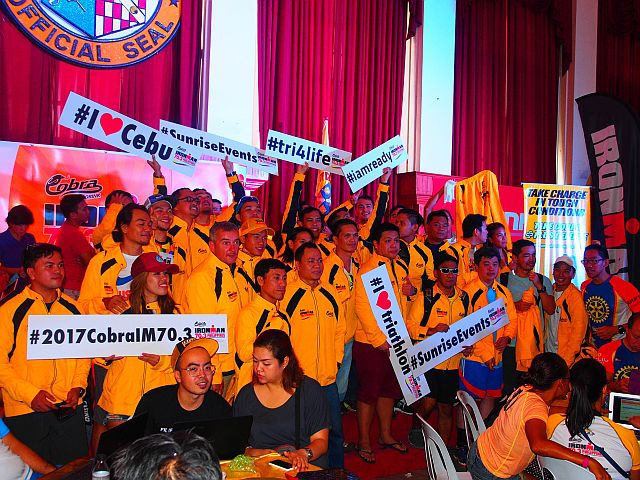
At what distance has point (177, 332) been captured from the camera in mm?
3648

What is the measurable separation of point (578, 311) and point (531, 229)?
3.17 metres

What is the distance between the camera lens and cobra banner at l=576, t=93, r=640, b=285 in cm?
786

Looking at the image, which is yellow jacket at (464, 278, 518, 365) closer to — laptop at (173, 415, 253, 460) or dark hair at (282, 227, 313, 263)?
dark hair at (282, 227, 313, 263)

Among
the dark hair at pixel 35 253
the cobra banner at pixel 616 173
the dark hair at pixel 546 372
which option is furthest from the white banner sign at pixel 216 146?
the cobra banner at pixel 616 173

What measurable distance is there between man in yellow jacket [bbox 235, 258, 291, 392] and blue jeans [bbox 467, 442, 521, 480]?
4.20ft

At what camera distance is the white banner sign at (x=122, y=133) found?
17.0ft

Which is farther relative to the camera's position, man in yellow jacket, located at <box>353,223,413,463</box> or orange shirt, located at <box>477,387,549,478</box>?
man in yellow jacket, located at <box>353,223,413,463</box>

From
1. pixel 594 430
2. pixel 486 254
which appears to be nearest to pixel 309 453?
pixel 594 430

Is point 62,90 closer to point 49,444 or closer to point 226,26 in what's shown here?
point 226,26

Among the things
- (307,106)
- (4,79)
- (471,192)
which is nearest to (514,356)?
(471,192)

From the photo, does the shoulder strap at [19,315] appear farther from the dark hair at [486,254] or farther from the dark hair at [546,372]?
the dark hair at [486,254]

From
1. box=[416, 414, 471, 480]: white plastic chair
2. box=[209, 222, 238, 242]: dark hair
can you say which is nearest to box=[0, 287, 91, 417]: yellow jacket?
box=[209, 222, 238, 242]: dark hair

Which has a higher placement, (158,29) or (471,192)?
(158,29)

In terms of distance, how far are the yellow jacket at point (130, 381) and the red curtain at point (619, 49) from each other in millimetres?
9899
